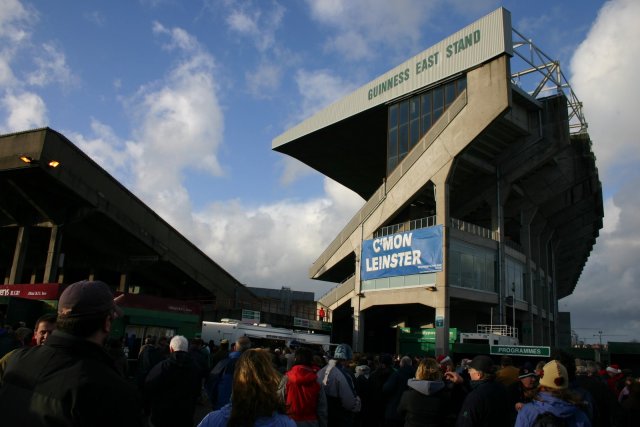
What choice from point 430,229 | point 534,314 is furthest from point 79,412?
point 534,314

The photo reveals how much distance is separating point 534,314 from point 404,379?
35340 mm

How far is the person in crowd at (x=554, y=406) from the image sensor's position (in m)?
3.94

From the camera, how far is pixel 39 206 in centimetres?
3219

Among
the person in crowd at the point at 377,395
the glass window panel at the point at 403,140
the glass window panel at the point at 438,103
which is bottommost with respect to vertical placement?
the person in crowd at the point at 377,395

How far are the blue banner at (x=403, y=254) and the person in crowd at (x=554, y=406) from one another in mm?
27705

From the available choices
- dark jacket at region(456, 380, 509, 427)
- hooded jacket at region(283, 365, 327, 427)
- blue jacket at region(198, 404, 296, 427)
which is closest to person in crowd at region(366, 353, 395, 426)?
hooded jacket at region(283, 365, 327, 427)

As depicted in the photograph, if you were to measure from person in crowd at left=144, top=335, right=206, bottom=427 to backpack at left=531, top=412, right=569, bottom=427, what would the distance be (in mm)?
3772

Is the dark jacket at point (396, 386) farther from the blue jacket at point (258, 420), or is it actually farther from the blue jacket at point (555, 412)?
the blue jacket at point (258, 420)

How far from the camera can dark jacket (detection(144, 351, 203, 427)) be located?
19.2 feet

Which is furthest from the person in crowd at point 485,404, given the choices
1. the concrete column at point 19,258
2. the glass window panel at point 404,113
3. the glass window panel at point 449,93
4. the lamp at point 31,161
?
the concrete column at point 19,258

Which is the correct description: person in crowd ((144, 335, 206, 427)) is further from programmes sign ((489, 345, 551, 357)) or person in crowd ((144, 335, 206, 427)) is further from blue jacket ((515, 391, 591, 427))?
programmes sign ((489, 345, 551, 357))

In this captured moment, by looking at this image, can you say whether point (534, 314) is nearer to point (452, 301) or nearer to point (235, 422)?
point (452, 301)

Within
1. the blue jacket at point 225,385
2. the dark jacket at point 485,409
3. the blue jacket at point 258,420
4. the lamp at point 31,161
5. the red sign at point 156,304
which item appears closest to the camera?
the blue jacket at point 258,420

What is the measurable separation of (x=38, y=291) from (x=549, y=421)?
2701cm
